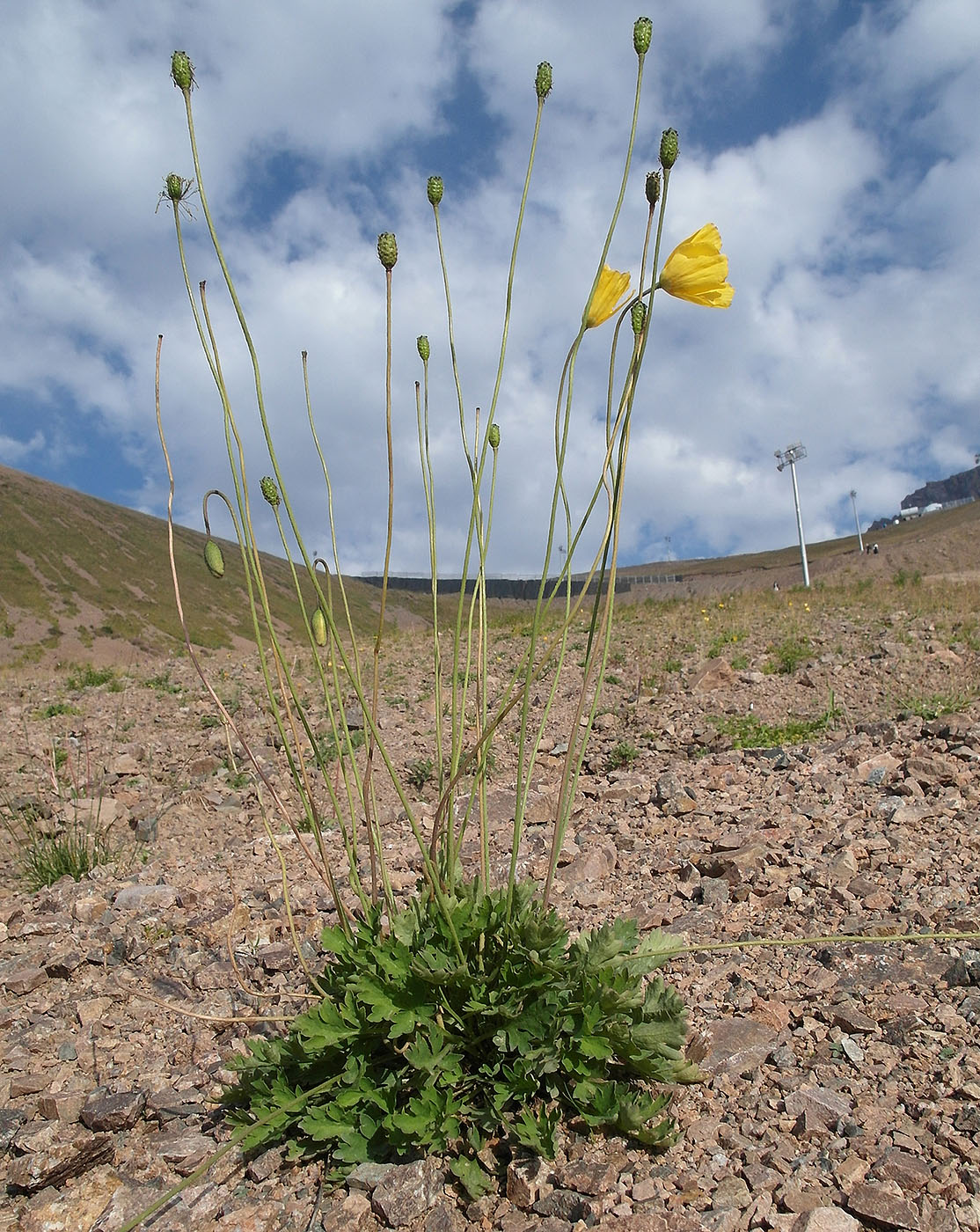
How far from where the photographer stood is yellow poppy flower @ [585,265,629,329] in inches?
64.9

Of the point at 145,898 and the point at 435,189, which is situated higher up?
the point at 435,189

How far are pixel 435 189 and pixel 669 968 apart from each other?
229cm

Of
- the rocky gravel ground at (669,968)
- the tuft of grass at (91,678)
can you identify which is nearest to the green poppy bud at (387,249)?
the rocky gravel ground at (669,968)

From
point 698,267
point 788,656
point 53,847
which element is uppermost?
point 698,267

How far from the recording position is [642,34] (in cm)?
156

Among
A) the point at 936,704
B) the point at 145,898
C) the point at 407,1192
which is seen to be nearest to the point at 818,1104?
the point at 407,1192

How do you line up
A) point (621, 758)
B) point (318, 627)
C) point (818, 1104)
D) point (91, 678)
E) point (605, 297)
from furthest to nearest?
point (91, 678)
point (621, 758)
point (318, 627)
point (818, 1104)
point (605, 297)

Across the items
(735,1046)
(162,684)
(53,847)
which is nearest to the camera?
(735,1046)

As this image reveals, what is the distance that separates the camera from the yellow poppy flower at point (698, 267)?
1.54 m

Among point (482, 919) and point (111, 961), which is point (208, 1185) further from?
point (111, 961)

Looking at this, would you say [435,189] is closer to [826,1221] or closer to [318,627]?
[318,627]

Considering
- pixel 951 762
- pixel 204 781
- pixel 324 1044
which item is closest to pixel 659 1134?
pixel 324 1044

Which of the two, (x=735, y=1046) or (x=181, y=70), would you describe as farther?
(x=735, y=1046)

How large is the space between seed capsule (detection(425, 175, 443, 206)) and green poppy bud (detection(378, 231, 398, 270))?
261 millimetres
